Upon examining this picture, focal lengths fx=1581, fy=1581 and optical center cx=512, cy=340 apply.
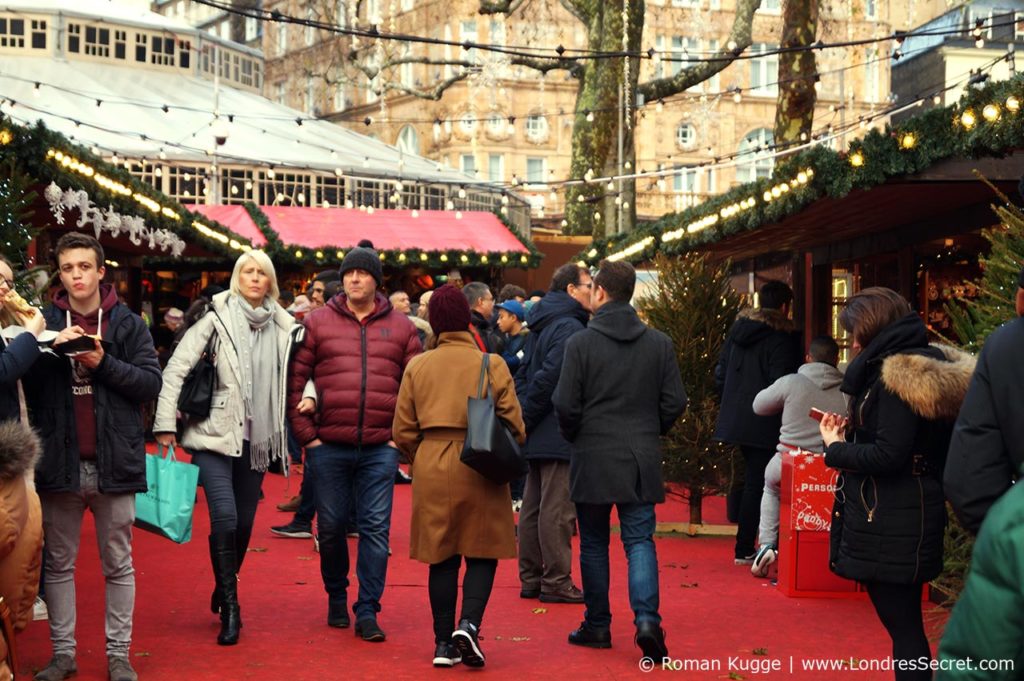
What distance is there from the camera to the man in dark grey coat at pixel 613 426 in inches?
293

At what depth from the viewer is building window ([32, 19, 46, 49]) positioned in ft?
137

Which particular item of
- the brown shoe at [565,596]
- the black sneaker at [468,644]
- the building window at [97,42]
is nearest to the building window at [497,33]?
the building window at [97,42]

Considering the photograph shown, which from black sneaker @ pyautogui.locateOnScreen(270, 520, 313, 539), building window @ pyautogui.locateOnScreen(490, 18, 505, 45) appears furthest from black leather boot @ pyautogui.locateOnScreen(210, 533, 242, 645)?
building window @ pyautogui.locateOnScreen(490, 18, 505, 45)

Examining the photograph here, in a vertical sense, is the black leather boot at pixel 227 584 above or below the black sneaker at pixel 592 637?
above

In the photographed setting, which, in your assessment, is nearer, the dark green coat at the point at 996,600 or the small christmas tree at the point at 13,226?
the dark green coat at the point at 996,600

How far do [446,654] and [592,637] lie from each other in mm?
847

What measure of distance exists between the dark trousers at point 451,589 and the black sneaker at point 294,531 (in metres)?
4.58

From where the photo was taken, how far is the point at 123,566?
6.84 meters

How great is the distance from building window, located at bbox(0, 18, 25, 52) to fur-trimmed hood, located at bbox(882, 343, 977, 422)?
1540 inches

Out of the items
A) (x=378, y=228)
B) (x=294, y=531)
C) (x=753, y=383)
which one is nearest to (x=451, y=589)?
(x=753, y=383)

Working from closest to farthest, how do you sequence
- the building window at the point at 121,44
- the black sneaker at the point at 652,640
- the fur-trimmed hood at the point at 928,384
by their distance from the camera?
the fur-trimmed hood at the point at 928,384 < the black sneaker at the point at 652,640 < the building window at the point at 121,44

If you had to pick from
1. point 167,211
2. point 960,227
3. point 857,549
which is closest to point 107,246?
point 167,211

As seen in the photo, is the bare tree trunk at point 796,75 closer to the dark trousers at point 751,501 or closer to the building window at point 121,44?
the dark trousers at point 751,501

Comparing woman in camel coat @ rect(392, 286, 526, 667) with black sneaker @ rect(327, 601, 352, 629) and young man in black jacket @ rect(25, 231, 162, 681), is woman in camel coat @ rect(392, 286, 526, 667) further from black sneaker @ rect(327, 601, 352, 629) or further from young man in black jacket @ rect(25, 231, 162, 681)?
young man in black jacket @ rect(25, 231, 162, 681)
